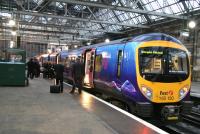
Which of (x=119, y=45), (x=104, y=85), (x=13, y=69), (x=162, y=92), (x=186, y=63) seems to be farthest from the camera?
(x=13, y=69)

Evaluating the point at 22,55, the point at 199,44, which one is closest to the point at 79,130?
the point at 22,55

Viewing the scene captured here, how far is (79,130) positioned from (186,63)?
5797 mm

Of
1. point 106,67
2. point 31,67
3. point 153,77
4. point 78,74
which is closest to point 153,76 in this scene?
point 153,77

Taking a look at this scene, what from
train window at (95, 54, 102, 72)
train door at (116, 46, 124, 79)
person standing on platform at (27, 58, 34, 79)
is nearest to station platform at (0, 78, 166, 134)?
train door at (116, 46, 124, 79)

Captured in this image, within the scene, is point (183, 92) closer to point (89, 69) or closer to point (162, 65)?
point (162, 65)

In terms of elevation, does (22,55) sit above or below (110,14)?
below

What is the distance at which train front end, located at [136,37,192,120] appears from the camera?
10.7 meters

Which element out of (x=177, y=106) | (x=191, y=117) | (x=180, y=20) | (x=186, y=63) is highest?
(x=180, y=20)

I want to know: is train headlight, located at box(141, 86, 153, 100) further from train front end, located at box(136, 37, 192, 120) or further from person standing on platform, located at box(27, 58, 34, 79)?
person standing on platform, located at box(27, 58, 34, 79)

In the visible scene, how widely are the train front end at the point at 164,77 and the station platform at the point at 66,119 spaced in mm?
1440

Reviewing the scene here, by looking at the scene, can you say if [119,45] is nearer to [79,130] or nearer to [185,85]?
[185,85]

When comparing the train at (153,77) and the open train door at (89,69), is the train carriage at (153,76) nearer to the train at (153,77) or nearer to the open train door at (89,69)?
the train at (153,77)

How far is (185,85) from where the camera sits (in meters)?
11.5

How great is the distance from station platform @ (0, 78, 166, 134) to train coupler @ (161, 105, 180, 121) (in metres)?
1.62
